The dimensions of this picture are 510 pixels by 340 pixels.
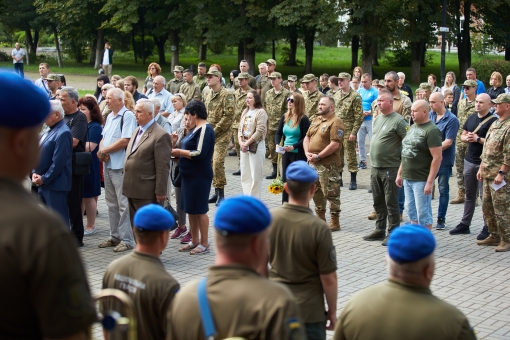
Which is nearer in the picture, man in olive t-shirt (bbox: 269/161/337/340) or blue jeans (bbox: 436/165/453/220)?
man in olive t-shirt (bbox: 269/161/337/340)

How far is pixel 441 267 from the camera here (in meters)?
9.02

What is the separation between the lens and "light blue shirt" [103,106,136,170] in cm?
955

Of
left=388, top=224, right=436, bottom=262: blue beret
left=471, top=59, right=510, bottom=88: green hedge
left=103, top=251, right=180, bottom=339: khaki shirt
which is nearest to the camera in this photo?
left=388, top=224, right=436, bottom=262: blue beret

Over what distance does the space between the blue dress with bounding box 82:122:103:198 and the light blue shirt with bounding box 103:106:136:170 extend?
1.65 ft

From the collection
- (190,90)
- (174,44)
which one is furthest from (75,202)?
(174,44)

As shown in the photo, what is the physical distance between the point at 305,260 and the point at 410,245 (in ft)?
4.81

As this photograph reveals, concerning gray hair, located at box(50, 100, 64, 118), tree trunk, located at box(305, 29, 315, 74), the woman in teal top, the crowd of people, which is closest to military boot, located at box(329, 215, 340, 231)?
the crowd of people

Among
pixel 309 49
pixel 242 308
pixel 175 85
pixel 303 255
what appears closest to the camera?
pixel 242 308

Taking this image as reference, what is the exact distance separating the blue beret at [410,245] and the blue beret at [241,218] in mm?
797

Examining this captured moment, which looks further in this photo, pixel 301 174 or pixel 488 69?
pixel 488 69

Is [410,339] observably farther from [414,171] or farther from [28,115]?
[414,171]

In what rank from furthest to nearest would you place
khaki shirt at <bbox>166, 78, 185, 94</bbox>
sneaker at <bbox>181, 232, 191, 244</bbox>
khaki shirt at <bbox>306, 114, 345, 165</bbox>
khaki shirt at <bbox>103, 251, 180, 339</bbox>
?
1. khaki shirt at <bbox>166, 78, 185, 94</bbox>
2. khaki shirt at <bbox>306, 114, 345, 165</bbox>
3. sneaker at <bbox>181, 232, 191, 244</bbox>
4. khaki shirt at <bbox>103, 251, 180, 339</bbox>

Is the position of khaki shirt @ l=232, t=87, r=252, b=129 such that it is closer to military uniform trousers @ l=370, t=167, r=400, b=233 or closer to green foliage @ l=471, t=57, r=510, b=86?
military uniform trousers @ l=370, t=167, r=400, b=233

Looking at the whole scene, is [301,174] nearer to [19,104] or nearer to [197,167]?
[19,104]
